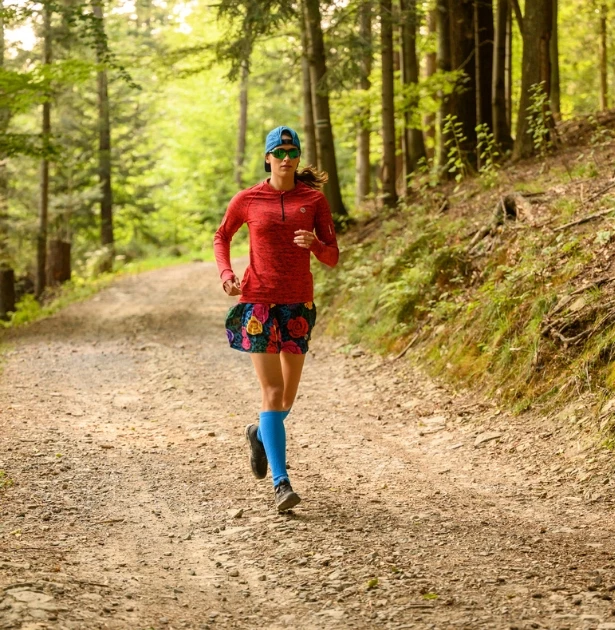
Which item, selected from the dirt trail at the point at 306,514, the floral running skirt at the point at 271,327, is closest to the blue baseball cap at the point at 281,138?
the floral running skirt at the point at 271,327

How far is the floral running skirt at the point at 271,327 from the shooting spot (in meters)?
5.34

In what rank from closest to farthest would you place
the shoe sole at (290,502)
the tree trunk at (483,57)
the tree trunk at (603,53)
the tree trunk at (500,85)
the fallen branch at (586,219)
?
the shoe sole at (290,502) < the fallen branch at (586,219) < the tree trunk at (500,85) < the tree trunk at (483,57) < the tree trunk at (603,53)

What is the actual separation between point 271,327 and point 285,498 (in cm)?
108

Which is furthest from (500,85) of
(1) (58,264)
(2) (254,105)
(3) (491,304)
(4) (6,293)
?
(2) (254,105)

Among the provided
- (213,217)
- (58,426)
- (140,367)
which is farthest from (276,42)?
(58,426)

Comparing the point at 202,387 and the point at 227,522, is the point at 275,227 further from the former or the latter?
the point at 202,387

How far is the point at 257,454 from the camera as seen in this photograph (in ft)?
18.9

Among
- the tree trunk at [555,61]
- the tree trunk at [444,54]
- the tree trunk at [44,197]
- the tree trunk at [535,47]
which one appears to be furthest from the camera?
the tree trunk at [44,197]

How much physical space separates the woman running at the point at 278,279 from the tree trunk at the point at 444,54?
1017 cm

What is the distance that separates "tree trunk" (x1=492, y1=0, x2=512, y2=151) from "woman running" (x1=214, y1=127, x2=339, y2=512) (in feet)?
32.1

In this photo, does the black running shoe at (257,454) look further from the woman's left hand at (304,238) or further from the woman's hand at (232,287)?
the woman's left hand at (304,238)

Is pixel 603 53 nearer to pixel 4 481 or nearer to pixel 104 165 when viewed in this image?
pixel 104 165

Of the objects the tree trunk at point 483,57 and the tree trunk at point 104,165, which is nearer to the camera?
the tree trunk at point 483,57

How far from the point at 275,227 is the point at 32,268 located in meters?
25.4
